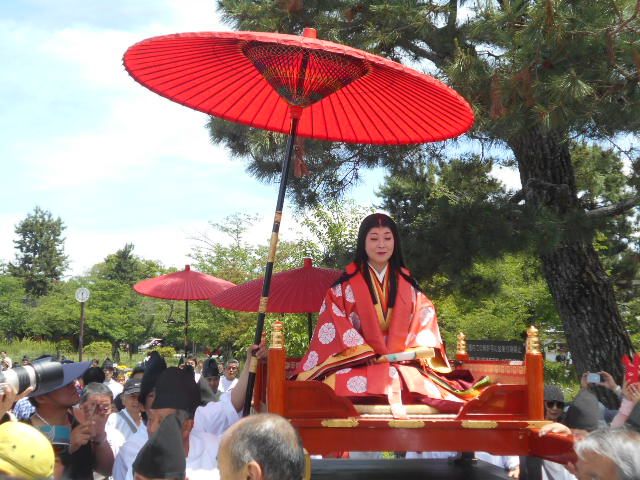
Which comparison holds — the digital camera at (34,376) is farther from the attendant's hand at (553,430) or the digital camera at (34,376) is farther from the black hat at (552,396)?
the black hat at (552,396)

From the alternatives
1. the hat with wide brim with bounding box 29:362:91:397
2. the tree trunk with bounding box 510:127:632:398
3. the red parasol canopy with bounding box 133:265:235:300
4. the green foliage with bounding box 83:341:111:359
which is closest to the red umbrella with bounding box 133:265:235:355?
the red parasol canopy with bounding box 133:265:235:300

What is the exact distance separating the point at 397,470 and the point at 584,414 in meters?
1.13

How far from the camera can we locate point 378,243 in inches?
161

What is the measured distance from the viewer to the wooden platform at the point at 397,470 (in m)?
3.48

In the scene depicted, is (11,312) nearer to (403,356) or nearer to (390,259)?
(390,259)

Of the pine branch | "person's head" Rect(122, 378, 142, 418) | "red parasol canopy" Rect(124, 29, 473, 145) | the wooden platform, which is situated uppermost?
"red parasol canopy" Rect(124, 29, 473, 145)

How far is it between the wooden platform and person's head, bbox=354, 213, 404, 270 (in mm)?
1076

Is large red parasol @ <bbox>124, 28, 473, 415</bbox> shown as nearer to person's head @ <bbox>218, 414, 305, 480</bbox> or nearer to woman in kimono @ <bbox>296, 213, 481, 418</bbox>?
woman in kimono @ <bbox>296, 213, 481, 418</bbox>

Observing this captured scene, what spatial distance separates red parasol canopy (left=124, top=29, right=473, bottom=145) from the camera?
3988 millimetres

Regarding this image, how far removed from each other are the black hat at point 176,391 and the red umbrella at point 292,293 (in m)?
3.17

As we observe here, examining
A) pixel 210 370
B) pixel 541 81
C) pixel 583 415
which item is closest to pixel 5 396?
pixel 583 415

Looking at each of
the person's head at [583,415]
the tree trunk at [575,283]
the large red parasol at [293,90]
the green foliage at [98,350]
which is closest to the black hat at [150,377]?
the large red parasol at [293,90]

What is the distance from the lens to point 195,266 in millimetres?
32031

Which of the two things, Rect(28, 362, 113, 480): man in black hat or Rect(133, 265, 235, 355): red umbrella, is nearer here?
Rect(28, 362, 113, 480): man in black hat
